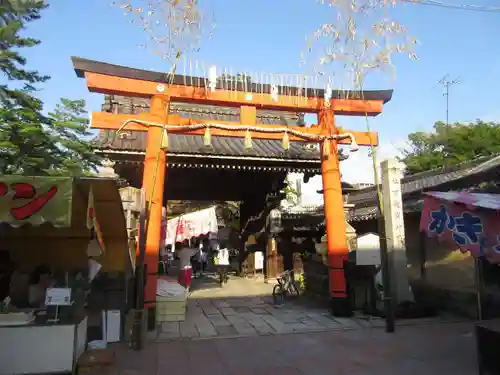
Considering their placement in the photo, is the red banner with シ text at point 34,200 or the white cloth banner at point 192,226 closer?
the red banner with シ text at point 34,200

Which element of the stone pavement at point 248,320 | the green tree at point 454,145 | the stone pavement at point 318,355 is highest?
the green tree at point 454,145

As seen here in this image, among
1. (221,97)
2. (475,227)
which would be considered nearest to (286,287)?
(221,97)

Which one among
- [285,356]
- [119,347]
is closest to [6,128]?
[119,347]

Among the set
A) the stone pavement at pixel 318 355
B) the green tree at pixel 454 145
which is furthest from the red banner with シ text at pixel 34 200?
the green tree at pixel 454 145

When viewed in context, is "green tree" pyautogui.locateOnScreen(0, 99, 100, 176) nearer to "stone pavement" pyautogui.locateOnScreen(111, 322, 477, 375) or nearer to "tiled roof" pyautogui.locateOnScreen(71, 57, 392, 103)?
"tiled roof" pyautogui.locateOnScreen(71, 57, 392, 103)

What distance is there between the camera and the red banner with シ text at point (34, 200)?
4.99 m

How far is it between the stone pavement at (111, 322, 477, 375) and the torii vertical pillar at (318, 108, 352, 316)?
4.53 ft

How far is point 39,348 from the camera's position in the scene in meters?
5.14

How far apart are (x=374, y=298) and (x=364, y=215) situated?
135 inches

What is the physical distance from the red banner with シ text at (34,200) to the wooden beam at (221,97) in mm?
3812

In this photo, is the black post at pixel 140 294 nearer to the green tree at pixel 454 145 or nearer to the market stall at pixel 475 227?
the market stall at pixel 475 227

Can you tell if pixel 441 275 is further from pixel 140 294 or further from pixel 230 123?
pixel 140 294

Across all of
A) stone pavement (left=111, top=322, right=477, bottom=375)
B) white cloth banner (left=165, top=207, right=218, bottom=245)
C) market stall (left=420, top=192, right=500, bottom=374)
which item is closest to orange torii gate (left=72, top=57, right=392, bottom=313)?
stone pavement (left=111, top=322, right=477, bottom=375)

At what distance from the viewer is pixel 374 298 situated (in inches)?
372
